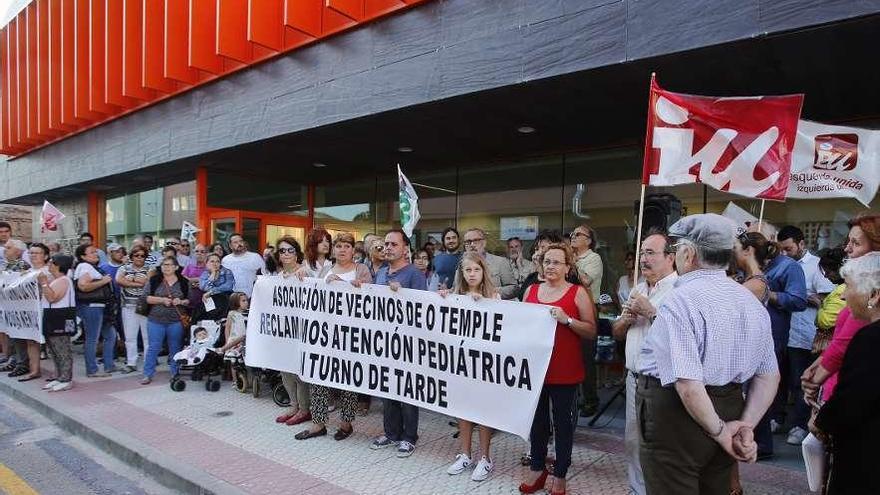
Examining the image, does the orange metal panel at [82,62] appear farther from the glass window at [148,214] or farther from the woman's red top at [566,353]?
the woman's red top at [566,353]

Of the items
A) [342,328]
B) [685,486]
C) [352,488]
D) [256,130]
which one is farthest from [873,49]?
[256,130]

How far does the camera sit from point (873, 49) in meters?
5.14

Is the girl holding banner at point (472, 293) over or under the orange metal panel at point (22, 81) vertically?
under

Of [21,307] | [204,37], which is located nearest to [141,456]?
[21,307]

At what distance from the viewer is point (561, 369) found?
403 cm

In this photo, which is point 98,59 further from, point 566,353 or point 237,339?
point 566,353

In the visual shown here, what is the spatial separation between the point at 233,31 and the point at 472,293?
771 centimetres

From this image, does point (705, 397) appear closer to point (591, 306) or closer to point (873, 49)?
point (591, 306)

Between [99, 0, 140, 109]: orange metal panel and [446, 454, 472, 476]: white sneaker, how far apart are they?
40.2 ft

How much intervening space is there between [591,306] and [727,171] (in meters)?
1.71

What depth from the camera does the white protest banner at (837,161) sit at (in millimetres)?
4895

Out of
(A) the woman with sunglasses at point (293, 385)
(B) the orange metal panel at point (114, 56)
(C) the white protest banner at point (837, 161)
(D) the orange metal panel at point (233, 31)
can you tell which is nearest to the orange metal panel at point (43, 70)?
(B) the orange metal panel at point (114, 56)

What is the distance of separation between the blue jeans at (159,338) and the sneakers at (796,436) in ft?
24.6

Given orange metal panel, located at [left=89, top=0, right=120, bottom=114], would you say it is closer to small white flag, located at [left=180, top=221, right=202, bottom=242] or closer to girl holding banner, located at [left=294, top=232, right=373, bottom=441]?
small white flag, located at [left=180, top=221, right=202, bottom=242]
